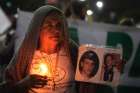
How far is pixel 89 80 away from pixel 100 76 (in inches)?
3.6

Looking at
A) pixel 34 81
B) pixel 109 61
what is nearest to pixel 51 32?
pixel 34 81

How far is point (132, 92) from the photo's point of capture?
7.72 metres

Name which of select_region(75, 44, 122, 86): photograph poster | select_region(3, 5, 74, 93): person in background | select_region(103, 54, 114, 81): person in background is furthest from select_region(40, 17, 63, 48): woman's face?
select_region(103, 54, 114, 81): person in background

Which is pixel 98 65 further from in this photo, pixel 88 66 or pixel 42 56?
pixel 42 56

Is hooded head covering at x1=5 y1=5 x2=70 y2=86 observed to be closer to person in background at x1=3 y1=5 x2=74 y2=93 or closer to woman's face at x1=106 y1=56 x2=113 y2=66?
person in background at x1=3 y1=5 x2=74 y2=93

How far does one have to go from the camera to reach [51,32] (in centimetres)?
473

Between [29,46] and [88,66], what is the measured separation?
1.70 ft

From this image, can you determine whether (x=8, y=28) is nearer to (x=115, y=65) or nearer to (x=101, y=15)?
(x=115, y=65)

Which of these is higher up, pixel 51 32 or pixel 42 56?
pixel 51 32

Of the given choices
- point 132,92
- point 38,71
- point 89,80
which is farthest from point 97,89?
point 132,92

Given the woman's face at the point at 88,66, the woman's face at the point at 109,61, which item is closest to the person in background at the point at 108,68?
the woman's face at the point at 109,61

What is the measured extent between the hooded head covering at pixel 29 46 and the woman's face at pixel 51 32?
4 centimetres

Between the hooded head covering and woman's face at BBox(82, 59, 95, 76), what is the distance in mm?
245

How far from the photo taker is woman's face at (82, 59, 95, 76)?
4902mm
